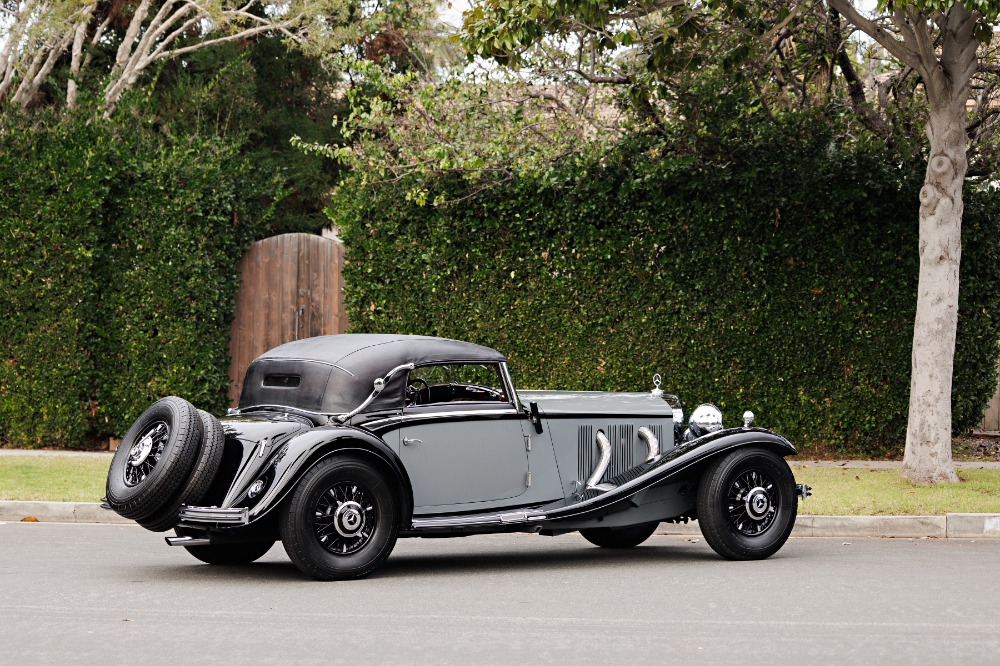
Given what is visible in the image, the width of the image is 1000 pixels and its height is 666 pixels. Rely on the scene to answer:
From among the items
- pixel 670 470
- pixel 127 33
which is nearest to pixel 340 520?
pixel 670 470

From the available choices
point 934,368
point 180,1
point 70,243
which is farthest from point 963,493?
point 180,1

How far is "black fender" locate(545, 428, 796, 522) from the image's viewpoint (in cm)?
816

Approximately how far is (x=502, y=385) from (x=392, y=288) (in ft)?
21.5

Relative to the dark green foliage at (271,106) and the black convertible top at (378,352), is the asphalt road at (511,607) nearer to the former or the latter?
the black convertible top at (378,352)

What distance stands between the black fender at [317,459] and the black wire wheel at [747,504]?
2131mm

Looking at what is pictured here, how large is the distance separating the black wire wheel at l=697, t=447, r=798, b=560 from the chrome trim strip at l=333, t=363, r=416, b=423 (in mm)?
2222

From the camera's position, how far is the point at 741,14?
12.0m

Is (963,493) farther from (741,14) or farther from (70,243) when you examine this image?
(70,243)

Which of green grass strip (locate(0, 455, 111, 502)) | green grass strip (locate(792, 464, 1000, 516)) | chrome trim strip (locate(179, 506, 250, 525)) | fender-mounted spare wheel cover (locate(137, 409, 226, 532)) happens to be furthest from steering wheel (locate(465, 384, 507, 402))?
green grass strip (locate(0, 455, 111, 502))

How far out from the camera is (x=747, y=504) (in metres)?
8.49

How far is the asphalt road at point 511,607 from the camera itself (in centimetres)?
567

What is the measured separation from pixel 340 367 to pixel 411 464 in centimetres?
80

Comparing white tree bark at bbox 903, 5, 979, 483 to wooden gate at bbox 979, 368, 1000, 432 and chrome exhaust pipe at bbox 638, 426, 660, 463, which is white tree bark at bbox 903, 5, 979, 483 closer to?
chrome exhaust pipe at bbox 638, 426, 660, 463

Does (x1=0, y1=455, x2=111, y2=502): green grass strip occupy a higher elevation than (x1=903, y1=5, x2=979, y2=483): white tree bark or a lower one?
lower
